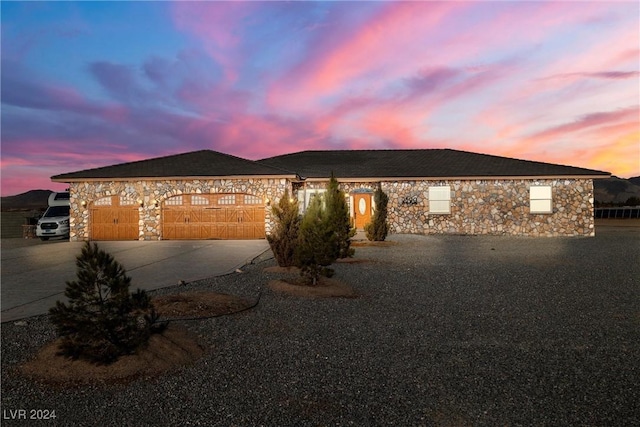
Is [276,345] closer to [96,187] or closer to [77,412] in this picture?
[77,412]

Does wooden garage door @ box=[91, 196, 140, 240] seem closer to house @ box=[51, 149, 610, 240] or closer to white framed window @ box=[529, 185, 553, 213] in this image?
house @ box=[51, 149, 610, 240]

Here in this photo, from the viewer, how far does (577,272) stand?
11.9m

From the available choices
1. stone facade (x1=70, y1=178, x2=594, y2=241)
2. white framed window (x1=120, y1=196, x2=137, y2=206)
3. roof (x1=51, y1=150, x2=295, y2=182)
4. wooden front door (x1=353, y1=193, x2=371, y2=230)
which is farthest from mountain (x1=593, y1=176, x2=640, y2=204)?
white framed window (x1=120, y1=196, x2=137, y2=206)

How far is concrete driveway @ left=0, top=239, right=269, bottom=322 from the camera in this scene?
8727 mm

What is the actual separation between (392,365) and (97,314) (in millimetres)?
3433

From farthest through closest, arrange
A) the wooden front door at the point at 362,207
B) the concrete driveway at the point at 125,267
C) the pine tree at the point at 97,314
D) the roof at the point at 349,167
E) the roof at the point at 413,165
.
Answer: the wooden front door at the point at 362,207, the roof at the point at 413,165, the roof at the point at 349,167, the concrete driveway at the point at 125,267, the pine tree at the point at 97,314

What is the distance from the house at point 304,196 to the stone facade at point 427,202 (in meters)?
0.05

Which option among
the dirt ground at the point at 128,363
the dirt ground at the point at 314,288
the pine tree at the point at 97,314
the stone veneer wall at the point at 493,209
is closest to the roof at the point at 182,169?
the stone veneer wall at the point at 493,209

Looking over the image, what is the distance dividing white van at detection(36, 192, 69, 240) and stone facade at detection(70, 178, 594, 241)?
65.5 inches

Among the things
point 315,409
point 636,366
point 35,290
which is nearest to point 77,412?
point 315,409

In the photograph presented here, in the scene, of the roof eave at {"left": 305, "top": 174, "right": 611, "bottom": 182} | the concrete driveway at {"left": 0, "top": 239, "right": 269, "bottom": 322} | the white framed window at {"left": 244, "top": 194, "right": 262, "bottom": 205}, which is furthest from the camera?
the roof eave at {"left": 305, "top": 174, "right": 611, "bottom": 182}

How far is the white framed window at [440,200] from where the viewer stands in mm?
24859

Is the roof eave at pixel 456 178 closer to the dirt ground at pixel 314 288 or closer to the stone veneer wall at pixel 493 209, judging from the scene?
the stone veneer wall at pixel 493 209

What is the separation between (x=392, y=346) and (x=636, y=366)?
9.37 feet
